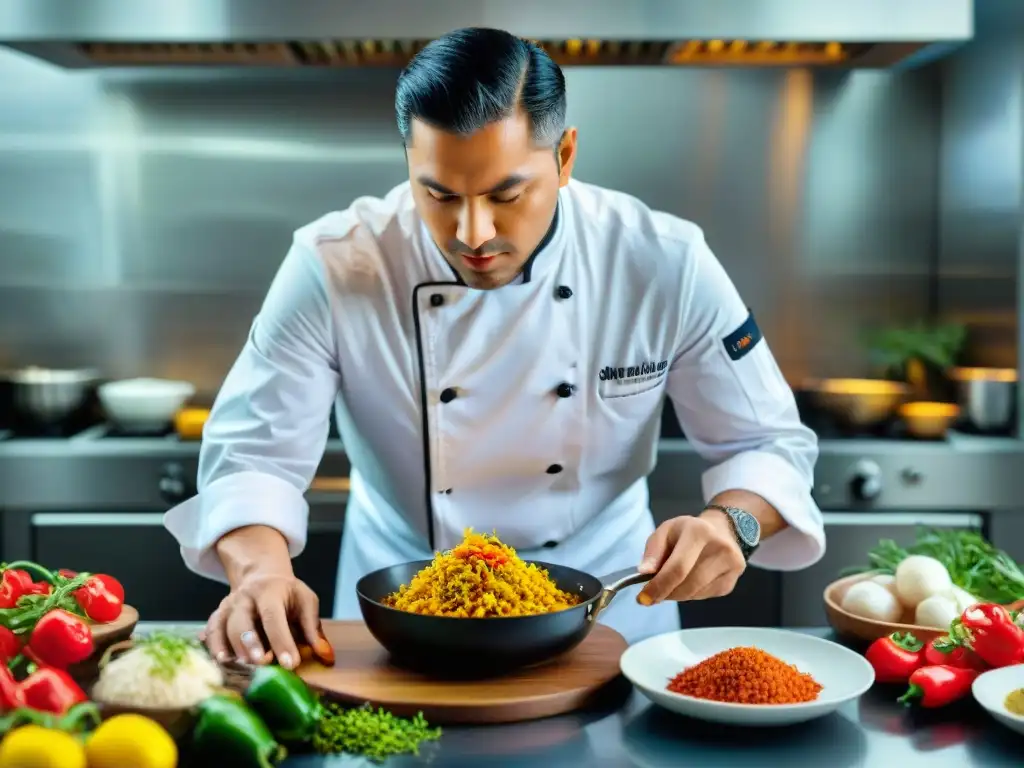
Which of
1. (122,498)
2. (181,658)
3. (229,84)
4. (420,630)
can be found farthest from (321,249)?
(229,84)

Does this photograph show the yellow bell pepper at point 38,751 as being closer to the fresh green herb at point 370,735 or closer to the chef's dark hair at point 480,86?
the fresh green herb at point 370,735

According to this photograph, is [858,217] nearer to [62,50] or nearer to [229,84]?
[229,84]

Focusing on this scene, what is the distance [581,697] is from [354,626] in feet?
1.30

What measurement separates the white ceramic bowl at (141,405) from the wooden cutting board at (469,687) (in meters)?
1.90

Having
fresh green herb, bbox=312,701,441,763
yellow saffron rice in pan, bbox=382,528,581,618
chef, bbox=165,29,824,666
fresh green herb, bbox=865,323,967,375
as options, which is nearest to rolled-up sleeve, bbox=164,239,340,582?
chef, bbox=165,29,824,666

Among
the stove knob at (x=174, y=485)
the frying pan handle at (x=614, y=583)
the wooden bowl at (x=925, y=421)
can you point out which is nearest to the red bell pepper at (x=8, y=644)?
the frying pan handle at (x=614, y=583)

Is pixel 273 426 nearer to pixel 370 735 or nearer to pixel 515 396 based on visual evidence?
pixel 515 396

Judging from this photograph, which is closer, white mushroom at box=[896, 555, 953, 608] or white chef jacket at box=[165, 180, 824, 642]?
white mushroom at box=[896, 555, 953, 608]

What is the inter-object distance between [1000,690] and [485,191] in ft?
3.00

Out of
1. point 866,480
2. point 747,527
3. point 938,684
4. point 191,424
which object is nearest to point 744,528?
point 747,527

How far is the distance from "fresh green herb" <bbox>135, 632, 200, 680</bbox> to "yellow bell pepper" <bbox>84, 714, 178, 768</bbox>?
2.5 inches

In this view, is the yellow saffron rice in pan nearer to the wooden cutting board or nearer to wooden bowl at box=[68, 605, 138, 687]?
the wooden cutting board

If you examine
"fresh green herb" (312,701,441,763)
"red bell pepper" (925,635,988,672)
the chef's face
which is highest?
the chef's face

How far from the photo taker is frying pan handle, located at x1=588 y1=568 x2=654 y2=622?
1581mm
